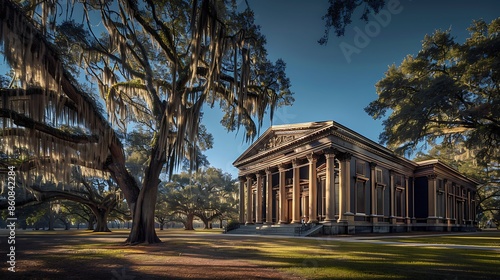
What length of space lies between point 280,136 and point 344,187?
11.2 m

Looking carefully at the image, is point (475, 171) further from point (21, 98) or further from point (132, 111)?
point (21, 98)

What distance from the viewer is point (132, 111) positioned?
21859 mm

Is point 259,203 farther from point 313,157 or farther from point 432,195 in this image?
point 432,195

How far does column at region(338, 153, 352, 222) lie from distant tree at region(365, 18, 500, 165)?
7323mm

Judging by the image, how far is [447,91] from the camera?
19.3 m

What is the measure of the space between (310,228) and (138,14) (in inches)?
943

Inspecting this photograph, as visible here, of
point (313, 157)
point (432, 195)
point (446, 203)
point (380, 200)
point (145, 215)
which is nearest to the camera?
point (145, 215)

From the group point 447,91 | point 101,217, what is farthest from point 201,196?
point 447,91

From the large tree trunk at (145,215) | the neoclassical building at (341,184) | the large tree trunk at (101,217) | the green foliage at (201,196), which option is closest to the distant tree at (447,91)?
the neoclassical building at (341,184)

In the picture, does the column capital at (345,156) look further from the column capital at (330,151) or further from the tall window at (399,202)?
the tall window at (399,202)

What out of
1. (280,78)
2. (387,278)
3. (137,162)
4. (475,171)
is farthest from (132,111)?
(475,171)

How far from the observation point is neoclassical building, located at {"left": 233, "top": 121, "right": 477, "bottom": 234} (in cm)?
3253

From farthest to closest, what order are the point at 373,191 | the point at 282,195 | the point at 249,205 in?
the point at 249,205
the point at 282,195
the point at 373,191

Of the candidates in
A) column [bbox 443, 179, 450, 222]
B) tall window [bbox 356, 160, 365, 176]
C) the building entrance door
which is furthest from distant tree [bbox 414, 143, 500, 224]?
the building entrance door
